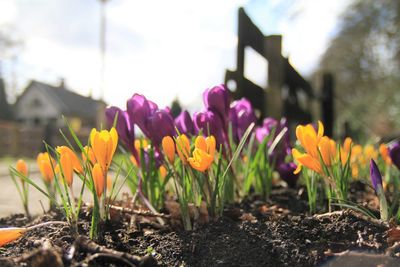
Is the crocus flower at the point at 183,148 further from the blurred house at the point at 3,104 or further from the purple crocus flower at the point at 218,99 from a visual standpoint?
the blurred house at the point at 3,104

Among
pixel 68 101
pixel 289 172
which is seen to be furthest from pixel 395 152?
pixel 68 101

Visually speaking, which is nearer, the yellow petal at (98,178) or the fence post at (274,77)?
the yellow petal at (98,178)

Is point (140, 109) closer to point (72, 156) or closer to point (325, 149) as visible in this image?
point (72, 156)

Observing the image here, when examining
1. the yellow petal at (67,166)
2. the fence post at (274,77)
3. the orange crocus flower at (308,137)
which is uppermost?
the fence post at (274,77)

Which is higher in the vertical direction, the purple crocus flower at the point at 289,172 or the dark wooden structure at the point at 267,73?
the dark wooden structure at the point at 267,73

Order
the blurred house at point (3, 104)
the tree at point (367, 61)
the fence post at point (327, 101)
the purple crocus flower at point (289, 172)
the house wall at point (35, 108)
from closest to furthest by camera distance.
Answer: the purple crocus flower at point (289, 172)
the fence post at point (327, 101)
the tree at point (367, 61)
the blurred house at point (3, 104)
the house wall at point (35, 108)

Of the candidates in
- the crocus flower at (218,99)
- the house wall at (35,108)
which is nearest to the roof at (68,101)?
the house wall at (35,108)
